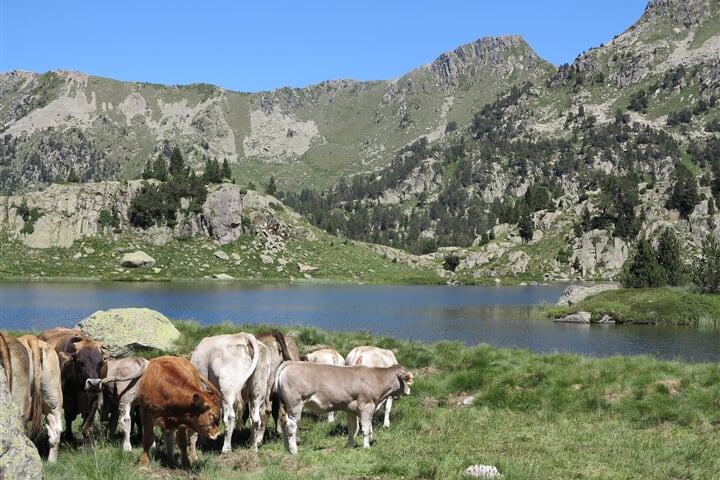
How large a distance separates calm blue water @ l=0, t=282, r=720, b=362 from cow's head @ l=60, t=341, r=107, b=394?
25642mm

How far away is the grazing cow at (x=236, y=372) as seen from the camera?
13094 millimetres

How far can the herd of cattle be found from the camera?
11.1 metres

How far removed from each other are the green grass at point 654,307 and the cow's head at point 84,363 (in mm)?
58598

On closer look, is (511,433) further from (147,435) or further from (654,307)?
(654,307)

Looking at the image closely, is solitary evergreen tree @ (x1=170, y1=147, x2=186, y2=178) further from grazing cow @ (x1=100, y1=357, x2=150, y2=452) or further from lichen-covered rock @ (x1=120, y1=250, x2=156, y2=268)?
grazing cow @ (x1=100, y1=357, x2=150, y2=452)

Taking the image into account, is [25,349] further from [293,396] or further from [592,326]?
[592,326]

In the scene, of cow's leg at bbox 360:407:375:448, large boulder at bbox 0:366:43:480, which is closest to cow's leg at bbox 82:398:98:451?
large boulder at bbox 0:366:43:480

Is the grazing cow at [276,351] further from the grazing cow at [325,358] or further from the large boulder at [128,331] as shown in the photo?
the large boulder at [128,331]

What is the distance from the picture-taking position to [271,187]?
193 m

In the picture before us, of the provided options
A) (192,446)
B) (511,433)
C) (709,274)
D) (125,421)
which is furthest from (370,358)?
(709,274)

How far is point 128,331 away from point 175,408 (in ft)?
57.3

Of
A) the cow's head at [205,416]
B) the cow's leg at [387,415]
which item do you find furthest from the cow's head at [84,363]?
the cow's leg at [387,415]

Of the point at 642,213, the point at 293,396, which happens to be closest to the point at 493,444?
the point at 293,396

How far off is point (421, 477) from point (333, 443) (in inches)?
147
